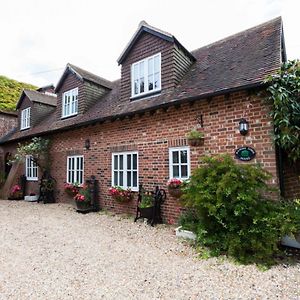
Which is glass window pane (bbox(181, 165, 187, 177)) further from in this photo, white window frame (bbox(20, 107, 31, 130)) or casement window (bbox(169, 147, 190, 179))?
white window frame (bbox(20, 107, 31, 130))

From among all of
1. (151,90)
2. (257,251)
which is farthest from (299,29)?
(257,251)

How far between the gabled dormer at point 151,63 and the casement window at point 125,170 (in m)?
2.20

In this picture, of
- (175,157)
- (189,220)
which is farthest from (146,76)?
(189,220)

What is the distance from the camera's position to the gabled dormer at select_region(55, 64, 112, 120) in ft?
34.5

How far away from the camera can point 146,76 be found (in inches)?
318

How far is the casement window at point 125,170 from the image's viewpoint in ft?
24.9

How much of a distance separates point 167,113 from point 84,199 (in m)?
4.42

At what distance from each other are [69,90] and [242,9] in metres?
8.31

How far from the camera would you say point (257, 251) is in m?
3.89

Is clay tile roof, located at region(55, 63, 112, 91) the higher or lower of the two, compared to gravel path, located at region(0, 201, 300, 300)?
higher

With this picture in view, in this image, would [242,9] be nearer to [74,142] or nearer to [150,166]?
[150,166]

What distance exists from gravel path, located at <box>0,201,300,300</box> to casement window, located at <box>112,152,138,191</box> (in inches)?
82.2

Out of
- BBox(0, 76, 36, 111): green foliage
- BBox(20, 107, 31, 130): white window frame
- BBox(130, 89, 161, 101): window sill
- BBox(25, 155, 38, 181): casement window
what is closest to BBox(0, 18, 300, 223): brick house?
BBox(130, 89, 161, 101): window sill

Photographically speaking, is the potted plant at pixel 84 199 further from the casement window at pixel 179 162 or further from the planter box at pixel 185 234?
the planter box at pixel 185 234
